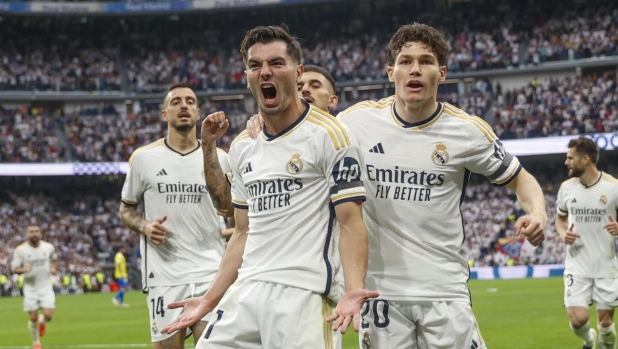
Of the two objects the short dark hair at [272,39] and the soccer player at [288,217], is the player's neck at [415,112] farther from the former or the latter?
the short dark hair at [272,39]

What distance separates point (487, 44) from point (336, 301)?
46.8 metres

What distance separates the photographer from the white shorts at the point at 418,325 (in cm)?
521

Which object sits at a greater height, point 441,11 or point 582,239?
point 441,11

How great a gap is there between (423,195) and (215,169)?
2343mm

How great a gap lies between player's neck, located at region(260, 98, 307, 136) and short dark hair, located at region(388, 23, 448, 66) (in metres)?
0.87

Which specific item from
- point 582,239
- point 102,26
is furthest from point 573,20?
point 582,239

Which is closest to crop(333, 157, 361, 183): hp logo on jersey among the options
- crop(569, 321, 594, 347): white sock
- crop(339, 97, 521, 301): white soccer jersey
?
crop(339, 97, 521, 301): white soccer jersey

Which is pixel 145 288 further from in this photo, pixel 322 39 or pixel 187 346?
pixel 322 39

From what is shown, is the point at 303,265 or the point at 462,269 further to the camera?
the point at 462,269

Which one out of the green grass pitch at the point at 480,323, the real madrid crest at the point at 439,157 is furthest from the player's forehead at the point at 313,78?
the green grass pitch at the point at 480,323

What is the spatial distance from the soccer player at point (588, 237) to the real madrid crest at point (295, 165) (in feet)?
24.6

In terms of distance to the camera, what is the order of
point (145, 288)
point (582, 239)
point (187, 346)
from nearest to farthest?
point (145, 288), point (582, 239), point (187, 346)

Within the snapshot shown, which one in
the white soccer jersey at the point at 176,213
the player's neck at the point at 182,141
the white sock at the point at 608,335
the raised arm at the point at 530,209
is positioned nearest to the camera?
the raised arm at the point at 530,209

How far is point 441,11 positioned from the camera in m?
51.8
